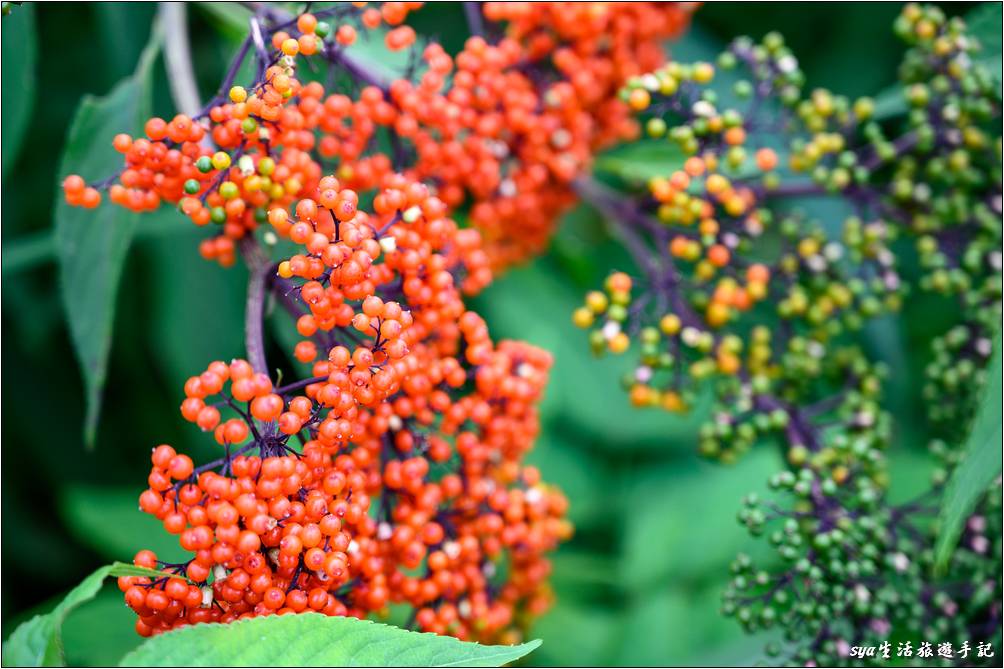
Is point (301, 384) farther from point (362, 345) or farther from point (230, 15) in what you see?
point (230, 15)

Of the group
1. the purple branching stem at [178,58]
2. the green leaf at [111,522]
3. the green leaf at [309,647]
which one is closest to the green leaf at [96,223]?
the purple branching stem at [178,58]

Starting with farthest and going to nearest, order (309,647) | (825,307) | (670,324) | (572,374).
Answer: (572,374) < (825,307) < (670,324) < (309,647)

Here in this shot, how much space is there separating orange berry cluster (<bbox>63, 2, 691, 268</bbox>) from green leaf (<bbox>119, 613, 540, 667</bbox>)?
2.17 feet

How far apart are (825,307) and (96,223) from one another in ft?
5.34

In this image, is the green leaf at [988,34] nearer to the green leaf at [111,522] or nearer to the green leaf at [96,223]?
the green leaf at [96,223]

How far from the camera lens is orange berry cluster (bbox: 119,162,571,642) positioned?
1382mm

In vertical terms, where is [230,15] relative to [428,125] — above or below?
above

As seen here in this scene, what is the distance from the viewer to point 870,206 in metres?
2.27

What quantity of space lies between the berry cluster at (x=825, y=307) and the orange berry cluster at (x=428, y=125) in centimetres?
17

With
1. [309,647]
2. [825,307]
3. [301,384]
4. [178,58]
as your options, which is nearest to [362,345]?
[301,384]

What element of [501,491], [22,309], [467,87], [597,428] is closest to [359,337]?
[501,491]

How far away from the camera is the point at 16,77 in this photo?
1943mm

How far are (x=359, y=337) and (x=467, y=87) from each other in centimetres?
62

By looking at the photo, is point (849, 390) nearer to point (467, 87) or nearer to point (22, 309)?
point (467, 87)
